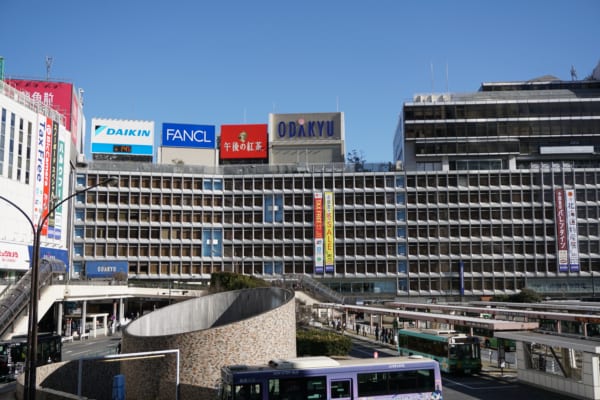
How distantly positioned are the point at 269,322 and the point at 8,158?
161 ft

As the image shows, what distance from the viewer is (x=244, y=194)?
9981 centimetres

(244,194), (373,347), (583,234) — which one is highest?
(244,194)

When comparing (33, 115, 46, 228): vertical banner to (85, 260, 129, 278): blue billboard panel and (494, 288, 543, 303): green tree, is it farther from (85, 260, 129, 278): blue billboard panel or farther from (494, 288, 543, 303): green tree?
(494, 288, 543, 303): green tree

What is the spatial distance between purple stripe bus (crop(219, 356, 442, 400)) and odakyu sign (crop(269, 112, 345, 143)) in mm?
81494

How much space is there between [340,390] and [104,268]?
246 ft

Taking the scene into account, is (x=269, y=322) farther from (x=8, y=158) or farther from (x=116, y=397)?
(x=8, y=158)

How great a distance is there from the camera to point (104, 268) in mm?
91438

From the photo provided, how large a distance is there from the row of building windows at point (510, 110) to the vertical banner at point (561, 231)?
1321 centimetres

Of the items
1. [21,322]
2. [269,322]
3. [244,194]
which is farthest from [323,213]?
[269,322]

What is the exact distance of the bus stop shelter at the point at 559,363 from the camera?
90.3ft

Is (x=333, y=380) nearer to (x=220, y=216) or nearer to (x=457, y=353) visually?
(x=457, y=353)

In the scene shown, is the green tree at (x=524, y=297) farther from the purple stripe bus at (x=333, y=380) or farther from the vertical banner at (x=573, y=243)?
the purple stripe bus at (x=333, y=380)

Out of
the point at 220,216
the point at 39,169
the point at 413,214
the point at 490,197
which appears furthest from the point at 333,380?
the point at 490,197

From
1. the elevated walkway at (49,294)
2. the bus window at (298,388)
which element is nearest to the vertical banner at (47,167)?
the elevated walkway at (49,294)
